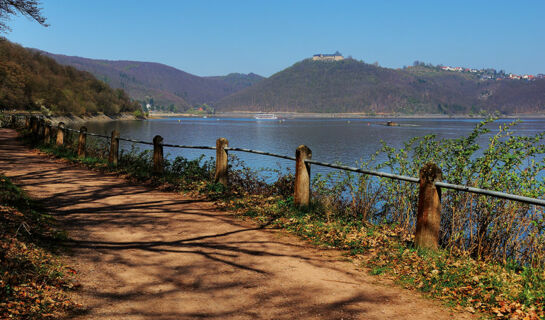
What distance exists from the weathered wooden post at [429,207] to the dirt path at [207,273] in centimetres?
125

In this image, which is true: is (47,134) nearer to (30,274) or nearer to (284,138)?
(30,274)

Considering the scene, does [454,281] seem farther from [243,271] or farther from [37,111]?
[37,111]

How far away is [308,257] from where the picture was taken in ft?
20.3

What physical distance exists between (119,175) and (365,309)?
10853 millimetres

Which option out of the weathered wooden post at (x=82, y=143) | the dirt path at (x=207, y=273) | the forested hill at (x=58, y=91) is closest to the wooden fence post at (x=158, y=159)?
the dirt path at (x=207, y=273)

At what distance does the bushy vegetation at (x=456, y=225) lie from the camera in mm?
4855

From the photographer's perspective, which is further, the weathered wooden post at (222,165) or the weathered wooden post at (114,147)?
the weathered wooden post at (114,147)

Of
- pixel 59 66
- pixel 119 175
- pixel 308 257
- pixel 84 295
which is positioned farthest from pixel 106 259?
pixel 59 66

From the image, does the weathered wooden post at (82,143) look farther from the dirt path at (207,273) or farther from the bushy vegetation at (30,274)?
the bushy vegetation at (30,274)

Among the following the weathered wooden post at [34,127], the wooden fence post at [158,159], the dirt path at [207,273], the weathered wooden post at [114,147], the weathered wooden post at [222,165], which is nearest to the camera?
the dirt path at [207,273]

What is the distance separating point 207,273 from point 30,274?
6.43 feet

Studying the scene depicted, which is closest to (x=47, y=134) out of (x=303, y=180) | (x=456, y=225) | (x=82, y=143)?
(x=82, y=143)

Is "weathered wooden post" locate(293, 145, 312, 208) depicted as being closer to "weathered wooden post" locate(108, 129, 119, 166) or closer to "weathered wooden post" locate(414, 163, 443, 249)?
"weathered wooden post" locate(414, 163, 443, 249)

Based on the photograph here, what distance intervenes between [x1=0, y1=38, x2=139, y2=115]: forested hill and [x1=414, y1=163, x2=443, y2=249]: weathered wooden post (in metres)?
41.1
